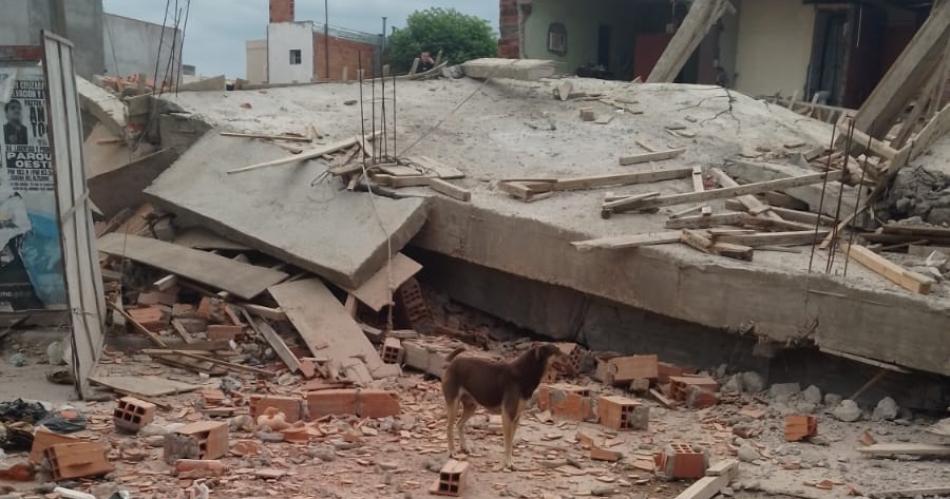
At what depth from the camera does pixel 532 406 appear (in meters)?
6.57

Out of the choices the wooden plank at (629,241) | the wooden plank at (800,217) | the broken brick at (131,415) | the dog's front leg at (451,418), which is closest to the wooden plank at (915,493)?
the dog's front leg at (451,418)

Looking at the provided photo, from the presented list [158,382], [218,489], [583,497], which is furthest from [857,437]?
[158,382]

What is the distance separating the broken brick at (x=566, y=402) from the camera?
6.33m

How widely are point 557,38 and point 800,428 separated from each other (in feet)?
51.6

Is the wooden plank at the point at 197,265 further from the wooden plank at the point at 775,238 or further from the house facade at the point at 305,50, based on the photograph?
the house facade at the point at 305,50

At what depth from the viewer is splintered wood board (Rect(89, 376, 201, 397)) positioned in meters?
6.45

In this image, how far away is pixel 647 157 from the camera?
9.87 metres

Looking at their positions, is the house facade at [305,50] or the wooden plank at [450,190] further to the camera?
the house facade at [305,50]

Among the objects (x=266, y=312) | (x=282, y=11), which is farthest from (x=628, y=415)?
(x=282, y=11)

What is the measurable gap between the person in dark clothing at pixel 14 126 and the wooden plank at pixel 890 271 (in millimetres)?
7103

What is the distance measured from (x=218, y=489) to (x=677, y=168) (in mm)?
6396

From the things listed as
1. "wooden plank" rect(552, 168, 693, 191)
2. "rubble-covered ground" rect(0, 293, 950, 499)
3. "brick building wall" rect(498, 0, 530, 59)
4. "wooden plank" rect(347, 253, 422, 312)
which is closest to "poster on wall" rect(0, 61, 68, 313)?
"rubble-covered ground" rect(0, 293, 950, 499)

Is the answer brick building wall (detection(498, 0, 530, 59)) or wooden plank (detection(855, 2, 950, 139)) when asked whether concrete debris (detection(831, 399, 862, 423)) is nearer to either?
wooden plank (detection(855, 2, 950, 139))

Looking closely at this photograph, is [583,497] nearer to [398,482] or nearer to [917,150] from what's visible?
[398,482]
